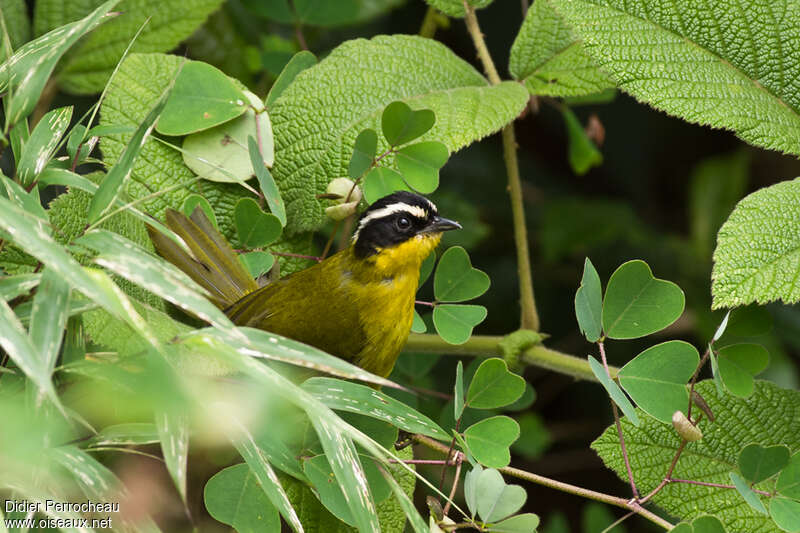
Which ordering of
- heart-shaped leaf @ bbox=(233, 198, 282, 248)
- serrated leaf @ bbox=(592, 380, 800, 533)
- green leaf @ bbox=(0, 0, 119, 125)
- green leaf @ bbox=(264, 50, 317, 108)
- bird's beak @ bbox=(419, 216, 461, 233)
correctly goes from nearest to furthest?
green leaf @ bbox=(0, 0, 119, 125), serrated leaf @ bbox=(592, 380, 800, 533), heart-shaped leaf @ bbox=(233, 198, 282, 248), green leaf @ bbox=(264, 50, 317, 108), bird's beak @ bbox=(419, 216, 461, 233)

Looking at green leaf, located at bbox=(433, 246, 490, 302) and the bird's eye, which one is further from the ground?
green leaf, located at bbox=(433, 246, 490, 302)

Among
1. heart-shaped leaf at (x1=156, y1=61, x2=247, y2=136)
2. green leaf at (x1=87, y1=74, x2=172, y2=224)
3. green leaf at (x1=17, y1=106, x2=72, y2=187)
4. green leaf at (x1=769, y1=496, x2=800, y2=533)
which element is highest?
green leaf at (x1=87, y1=74, x2=172, y2=224)

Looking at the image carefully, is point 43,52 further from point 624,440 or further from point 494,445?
point 624,440

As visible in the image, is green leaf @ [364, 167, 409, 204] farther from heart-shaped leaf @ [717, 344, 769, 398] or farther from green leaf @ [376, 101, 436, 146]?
heart-shaped leaf @ [717, 344, 769, 398]

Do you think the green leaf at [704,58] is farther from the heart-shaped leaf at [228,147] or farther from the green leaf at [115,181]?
the green leaf at [115,181]

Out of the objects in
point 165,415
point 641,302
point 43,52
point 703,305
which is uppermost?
point 43,52

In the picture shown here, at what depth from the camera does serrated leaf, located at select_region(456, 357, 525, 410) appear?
49.2 inches

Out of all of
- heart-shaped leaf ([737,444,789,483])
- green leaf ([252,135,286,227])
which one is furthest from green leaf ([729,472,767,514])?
green leaf ([252,135,286,227])

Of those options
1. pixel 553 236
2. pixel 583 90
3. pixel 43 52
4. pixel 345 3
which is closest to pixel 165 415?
pixel 43 52

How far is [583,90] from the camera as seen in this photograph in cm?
174

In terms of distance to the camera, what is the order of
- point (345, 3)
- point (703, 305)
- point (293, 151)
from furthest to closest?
point (703, 305)
point (345, 3)
point (293, 151)

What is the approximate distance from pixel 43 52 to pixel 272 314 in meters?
0.75

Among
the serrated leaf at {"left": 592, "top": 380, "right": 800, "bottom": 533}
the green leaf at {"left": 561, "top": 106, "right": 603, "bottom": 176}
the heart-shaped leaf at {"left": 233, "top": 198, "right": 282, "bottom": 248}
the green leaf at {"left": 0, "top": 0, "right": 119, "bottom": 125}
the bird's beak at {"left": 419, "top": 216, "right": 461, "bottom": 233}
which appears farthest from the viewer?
the green leaf at {"left": 561, "top": 106, "right": 603, "bottom": 176}

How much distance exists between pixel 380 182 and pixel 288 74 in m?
0.36
